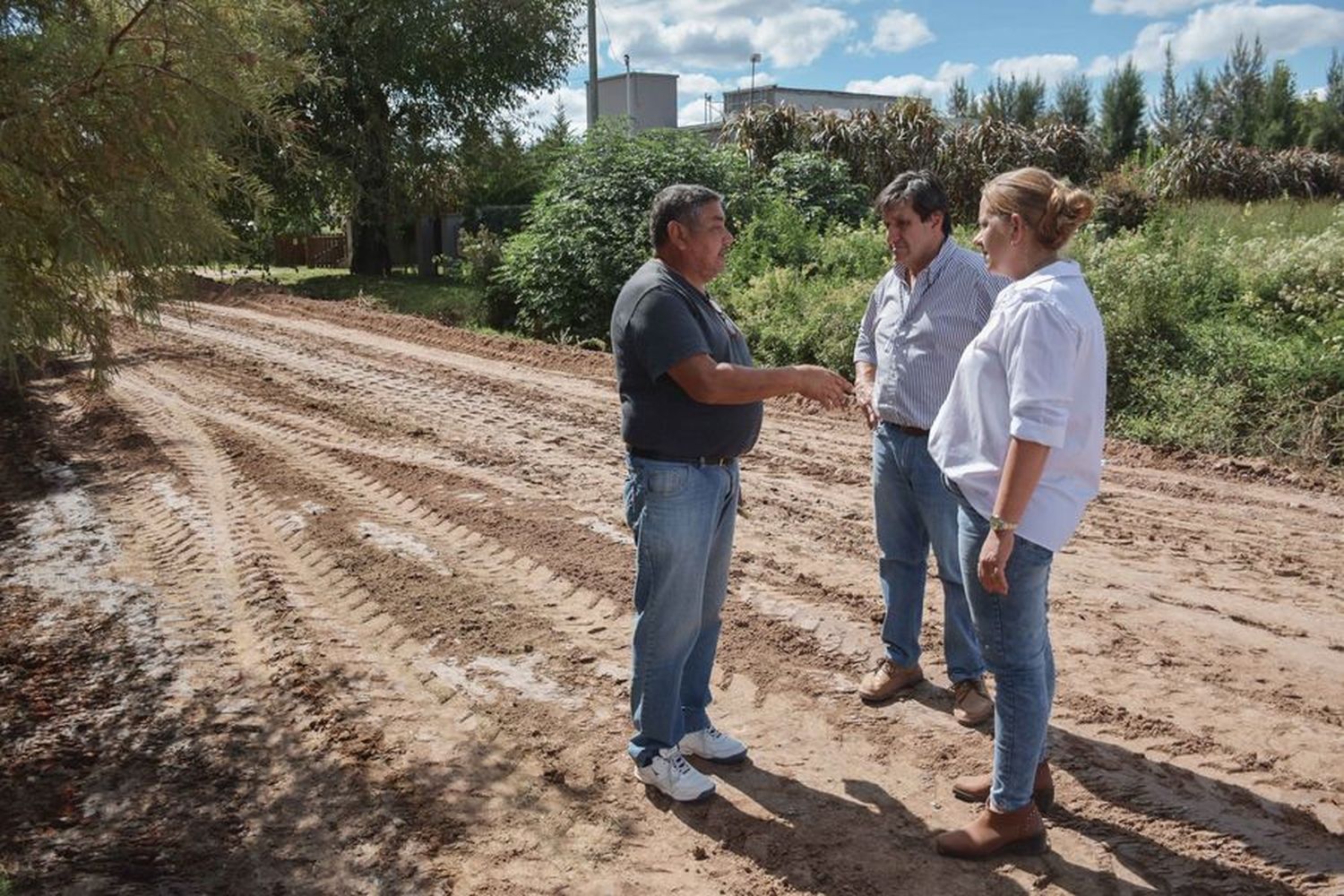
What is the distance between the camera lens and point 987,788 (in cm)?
379

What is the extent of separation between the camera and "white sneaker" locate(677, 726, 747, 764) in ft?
13.4

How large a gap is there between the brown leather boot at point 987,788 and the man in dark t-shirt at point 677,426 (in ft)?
2.78

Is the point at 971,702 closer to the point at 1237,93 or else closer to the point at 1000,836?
the point at 1000,836

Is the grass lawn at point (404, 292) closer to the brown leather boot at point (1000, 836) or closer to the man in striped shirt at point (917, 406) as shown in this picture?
the man in striped shirt at point (917, 406)

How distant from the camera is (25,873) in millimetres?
3508

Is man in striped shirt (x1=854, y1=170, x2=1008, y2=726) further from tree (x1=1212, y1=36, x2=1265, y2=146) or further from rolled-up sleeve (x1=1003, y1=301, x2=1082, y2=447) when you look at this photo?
tree (x1=1212, y1=36, x2=1265, y2=146)

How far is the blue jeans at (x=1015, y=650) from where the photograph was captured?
320cm

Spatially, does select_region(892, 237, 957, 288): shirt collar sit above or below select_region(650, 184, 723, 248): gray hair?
below

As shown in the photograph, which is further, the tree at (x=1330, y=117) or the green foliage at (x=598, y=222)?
the tree at (x=1330, y=117)

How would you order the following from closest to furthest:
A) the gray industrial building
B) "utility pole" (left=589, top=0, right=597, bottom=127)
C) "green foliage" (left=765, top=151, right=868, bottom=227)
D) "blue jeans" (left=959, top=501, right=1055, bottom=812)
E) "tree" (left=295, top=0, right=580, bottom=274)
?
"blue jeans" (left=959, top=501, right=1055, bottom=812)
"green foliage" (left=765, top=151, right=868, bottom=227)
"tree" (left=295, top=0, right=580, bottom=274)
"utility pole" (left=589, top=0, right=597, bottom=127)
the gray industrial building

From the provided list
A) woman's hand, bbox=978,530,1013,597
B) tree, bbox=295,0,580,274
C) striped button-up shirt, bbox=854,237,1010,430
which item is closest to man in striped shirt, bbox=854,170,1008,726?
striped button-up shirt, bbox=854,237,1010,430

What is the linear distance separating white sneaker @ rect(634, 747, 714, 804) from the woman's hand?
1.28m

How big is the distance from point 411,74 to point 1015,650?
20.0 metres

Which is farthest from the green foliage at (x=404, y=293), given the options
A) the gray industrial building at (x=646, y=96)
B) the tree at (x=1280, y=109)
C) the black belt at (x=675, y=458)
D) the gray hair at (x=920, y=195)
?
the tree at (x=1280, y=109)
